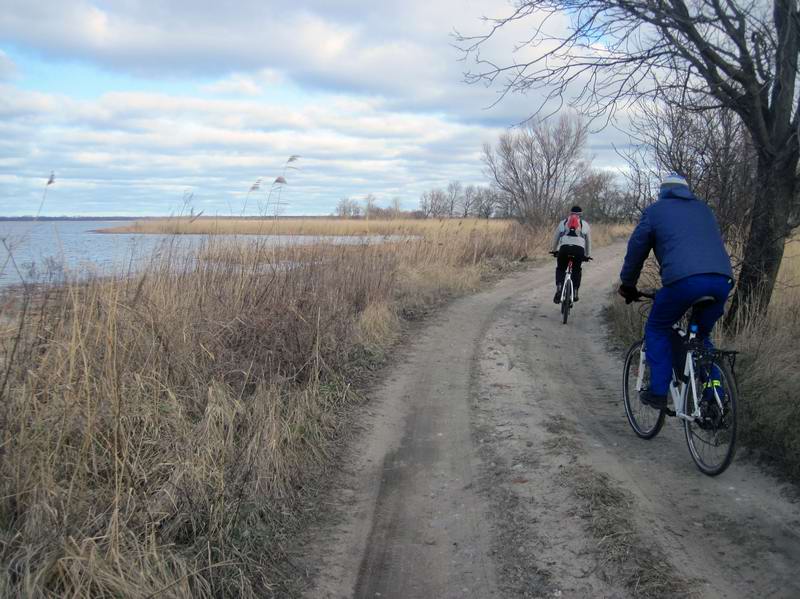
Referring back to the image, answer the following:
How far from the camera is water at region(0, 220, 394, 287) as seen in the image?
425cm

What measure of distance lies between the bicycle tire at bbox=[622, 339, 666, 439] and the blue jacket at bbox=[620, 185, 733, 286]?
1.14 meters

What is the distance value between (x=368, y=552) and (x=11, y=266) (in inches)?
118

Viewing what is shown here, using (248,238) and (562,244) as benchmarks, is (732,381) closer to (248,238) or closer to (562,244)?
(248,238)

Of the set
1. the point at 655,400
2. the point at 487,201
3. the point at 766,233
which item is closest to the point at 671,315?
the point at 655,400

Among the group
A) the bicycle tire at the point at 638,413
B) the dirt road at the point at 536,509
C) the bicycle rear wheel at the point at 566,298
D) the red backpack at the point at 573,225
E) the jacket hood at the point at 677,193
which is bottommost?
the dirt road at the point at 536,509

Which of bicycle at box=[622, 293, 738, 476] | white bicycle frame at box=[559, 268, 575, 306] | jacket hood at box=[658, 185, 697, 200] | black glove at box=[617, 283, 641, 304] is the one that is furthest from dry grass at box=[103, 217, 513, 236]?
bicycle at box=[622, 293, 738, 476]

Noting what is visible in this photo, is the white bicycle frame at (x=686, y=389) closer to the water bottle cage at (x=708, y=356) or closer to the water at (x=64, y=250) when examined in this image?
the water bottle cage at (x=708, y=356)

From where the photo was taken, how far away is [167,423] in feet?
14.4

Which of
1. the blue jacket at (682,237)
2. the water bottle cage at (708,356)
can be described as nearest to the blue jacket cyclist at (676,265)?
the blue jacket at (682,237)

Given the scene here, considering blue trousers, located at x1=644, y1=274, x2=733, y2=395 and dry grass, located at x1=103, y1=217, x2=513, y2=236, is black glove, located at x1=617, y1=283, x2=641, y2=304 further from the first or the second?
dry grass, located at x1=103, y1=217, x2=513, y2=236

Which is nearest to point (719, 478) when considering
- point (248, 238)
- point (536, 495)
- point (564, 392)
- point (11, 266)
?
point (536, 495)

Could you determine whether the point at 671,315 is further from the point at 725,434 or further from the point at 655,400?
the point at 725,434

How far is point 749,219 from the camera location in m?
8.11

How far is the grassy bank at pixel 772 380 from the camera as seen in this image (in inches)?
183
